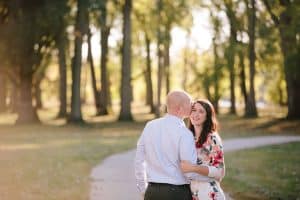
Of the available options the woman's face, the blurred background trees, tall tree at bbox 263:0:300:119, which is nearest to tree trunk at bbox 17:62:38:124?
the blurred background trees

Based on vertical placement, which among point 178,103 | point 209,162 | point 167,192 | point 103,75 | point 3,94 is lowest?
point 3,94

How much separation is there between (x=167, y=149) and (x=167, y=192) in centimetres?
36

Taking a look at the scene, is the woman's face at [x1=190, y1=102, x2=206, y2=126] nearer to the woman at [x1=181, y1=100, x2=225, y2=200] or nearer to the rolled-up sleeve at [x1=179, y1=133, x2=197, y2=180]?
the woman at [x1=181, y1=100, x2=225, y2=200]

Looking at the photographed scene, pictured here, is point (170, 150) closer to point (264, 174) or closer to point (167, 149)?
point (167, 149)

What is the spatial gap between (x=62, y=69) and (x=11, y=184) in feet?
102

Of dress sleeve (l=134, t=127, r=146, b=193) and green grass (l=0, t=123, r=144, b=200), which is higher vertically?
dress sleeve (l=134, t=127, r=146, b=193)

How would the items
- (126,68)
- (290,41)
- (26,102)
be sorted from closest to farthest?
1. (290,41)
2. (26,102)
3. (126,68)

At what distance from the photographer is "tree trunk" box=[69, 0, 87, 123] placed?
116 ft

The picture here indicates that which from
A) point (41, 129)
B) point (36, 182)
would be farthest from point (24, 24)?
point (36, 182)

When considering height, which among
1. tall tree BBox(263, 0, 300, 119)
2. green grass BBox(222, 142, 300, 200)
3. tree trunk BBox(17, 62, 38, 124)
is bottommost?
green grass BBox(222, 142, 300, 200)

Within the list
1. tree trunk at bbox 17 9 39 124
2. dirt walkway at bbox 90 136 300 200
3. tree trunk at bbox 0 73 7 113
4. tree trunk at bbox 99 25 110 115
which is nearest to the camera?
dirt walkway at bbox 90 136 300 200

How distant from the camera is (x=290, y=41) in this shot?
29516mm

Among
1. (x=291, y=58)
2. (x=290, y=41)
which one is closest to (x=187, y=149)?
(x=290, y=41)

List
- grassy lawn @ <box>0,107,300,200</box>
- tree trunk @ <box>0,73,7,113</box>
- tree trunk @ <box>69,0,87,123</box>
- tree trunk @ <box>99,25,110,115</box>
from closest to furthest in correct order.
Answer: grassy lawn @ <box>0,107,300,200</box> < tree trunk @ <box>69,0,87,123</box> < tree trunk @ <box>99,25,110,115</box> < tree trunk @ <box>0,73,7,113</box>
